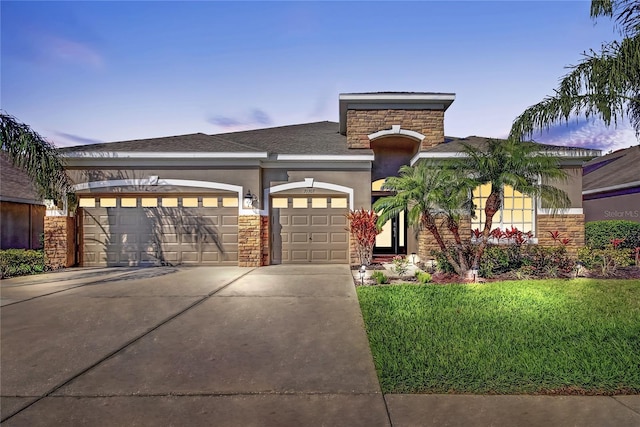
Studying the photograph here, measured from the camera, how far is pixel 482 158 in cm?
→ 848

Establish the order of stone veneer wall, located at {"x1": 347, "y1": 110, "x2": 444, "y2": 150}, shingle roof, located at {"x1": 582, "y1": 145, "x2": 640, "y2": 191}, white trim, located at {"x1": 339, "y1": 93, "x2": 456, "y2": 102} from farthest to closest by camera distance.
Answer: shingle roof, located at {"x1": 582, "y1": 145, "x2": 640, "y2": 191}, stone veneer wall, located at {"x1": 347, "y1": 110, "x2": 444, "y2": 150}, white trim, located at {"x1": 339, "y1": 93, "x2": 456, "y2": 102}

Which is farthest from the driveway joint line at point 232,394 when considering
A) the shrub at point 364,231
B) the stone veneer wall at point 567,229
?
the stone veneer wall at point 567,229

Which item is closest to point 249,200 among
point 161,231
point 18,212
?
point 161,231

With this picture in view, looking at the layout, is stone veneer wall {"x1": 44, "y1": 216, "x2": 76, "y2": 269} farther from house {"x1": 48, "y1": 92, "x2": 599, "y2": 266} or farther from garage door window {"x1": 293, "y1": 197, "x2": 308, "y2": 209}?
garage door window {"x1": 293, "y1": 197, "x2": 308, "y2": 209}

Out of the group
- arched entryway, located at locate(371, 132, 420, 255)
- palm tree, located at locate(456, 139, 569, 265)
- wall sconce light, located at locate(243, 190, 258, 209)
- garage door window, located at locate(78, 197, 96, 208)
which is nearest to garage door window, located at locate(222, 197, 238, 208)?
wall sconce light, located at locate(243, 190, 258, 209)

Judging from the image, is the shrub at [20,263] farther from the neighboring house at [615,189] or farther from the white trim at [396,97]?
the neighboring house at [615,189]

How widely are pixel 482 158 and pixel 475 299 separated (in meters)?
3.65

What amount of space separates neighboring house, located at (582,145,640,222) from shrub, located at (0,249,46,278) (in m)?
23.4

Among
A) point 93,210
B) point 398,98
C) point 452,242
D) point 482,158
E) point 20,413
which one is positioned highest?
point 398,98

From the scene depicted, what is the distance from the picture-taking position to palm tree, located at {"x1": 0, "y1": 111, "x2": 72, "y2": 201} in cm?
902

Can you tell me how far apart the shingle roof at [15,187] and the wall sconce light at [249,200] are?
9.20 metres

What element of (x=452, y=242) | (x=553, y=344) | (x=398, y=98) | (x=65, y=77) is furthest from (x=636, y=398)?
(x=65, y=77)

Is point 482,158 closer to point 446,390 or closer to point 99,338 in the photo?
point 446,390

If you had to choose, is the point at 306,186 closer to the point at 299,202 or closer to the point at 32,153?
the point at 299,202
